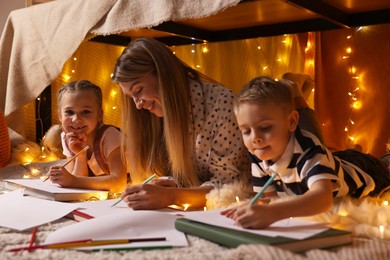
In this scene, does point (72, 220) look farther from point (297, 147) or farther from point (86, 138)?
point (86, 138)

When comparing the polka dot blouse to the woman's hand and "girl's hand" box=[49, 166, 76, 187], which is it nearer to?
the woman's hand

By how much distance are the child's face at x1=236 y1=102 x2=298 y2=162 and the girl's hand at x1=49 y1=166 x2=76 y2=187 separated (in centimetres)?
51

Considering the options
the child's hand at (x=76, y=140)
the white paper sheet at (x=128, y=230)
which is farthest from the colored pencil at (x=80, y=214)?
the child's hand at (x=76, y=140)

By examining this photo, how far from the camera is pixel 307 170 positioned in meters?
0.88

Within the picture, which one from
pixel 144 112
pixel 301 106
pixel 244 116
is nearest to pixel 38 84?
pixel 144 112

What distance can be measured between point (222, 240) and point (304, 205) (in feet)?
0.48

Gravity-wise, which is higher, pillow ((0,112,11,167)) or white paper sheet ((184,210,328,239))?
white paper sheet ((184,210,328,239))

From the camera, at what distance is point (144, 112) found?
129cm

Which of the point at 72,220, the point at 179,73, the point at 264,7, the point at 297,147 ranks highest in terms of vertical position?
the point at 264,7

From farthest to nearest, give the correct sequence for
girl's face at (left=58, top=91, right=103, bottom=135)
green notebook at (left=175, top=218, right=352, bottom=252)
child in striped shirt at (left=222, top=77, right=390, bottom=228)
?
girl's face at (left=58, top=91, right=103, bottom=135), child in striped shirt at (left=222, top=77, right=390, bottom=228), green notebook at (left=175, top=218, right=352, bottom=252)

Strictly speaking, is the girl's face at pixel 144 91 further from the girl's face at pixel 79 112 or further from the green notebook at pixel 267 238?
the green notebook at pixel 267 238

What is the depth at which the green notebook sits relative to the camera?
65 centimetres

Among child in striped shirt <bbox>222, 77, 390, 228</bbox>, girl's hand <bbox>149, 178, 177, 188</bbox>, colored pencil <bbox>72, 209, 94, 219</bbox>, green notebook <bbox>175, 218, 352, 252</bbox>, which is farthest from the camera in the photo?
girl's hand <bbox>149, 178, 177, 188</bbox>

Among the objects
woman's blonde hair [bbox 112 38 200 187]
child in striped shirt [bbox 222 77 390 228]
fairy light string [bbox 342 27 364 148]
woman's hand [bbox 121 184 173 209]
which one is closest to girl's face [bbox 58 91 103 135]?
woman's blonde hair [bbox 112 38 200 187]
